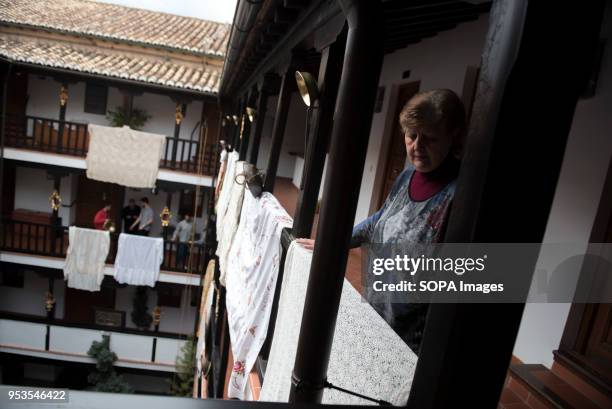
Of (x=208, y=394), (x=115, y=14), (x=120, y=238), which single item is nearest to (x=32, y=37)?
(x=115, y=14)

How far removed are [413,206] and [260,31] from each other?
3.29 meters

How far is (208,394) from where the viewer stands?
8.05 m

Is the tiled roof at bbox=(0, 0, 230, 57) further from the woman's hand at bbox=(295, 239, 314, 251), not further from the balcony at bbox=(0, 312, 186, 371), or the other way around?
the woman's hand at bbox=(295, 239, 314, 251)

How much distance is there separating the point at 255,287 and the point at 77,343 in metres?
12.7

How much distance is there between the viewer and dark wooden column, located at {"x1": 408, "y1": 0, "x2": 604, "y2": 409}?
0.80m

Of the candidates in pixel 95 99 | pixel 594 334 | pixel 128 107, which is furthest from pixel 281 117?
pixel 95 99

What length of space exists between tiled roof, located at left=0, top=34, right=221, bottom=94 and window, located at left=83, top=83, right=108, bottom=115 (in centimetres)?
115

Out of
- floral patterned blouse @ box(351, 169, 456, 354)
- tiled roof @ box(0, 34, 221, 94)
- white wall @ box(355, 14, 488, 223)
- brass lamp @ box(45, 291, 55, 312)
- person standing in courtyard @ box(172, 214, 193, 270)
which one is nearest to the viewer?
floral patterned blouse @ box(351, 169, 456, 354)

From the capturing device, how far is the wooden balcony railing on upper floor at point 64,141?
1352cm

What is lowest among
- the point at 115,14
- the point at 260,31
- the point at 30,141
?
the point at 30,141

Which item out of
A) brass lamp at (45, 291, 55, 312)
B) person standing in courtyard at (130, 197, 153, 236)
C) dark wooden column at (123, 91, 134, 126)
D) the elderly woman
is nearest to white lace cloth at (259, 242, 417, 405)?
the elderly woman

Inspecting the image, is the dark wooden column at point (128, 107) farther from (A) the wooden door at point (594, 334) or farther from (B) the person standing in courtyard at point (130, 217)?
(A) the wooden door at point (594, 334)

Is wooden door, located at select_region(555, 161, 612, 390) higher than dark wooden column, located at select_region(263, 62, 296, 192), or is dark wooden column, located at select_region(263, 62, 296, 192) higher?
dark wooden column, located at select_region(263, 62, 296, 192)

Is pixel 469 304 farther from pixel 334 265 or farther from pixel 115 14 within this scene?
pixel 115 14
